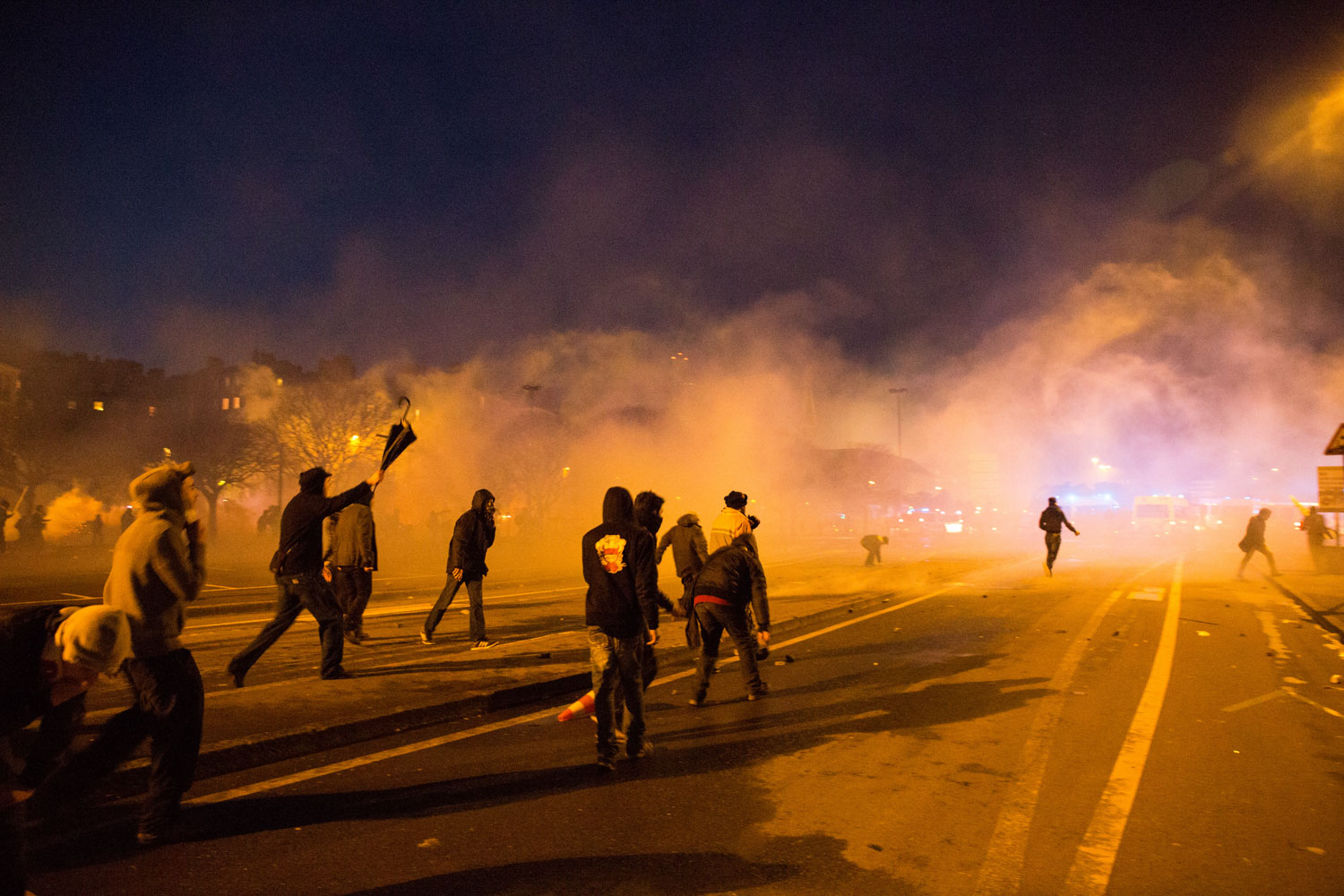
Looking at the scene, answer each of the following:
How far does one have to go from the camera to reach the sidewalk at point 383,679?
481cm

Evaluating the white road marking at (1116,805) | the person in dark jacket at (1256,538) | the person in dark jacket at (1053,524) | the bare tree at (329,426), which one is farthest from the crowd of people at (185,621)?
the bare tree at (329,426)

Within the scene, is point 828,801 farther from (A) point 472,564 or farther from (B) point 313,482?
(A) point 472,564

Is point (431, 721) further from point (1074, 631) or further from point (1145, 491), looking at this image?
point (1145, 491)

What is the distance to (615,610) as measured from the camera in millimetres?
4422

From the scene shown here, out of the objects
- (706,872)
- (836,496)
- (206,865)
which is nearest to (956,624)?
(706,872)

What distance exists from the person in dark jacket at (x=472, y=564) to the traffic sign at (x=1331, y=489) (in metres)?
13.3

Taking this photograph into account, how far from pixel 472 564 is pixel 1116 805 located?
5.89 m

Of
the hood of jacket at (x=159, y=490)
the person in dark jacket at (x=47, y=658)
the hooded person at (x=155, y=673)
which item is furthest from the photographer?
the hood of jacket at (x=159, y=490)

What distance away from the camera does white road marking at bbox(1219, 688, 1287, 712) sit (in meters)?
6.00

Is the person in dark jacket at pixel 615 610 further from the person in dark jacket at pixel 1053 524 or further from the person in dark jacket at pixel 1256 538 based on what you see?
the person in dark jacket at pixel 1256 538

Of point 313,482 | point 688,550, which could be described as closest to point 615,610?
point 688,550

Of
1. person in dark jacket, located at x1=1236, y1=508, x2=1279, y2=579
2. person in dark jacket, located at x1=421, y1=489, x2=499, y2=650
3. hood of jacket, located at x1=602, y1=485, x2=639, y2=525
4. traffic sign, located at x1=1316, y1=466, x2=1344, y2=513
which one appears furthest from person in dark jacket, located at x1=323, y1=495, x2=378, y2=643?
person in dark jacket, located at x1=1236, y1=508, x2=1279, y2=579

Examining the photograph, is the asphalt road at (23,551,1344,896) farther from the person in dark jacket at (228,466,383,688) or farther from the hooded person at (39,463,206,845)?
the person in dark jacket at (228,466,383,688)

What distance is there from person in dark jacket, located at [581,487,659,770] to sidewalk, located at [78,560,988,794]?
169 centimetres
